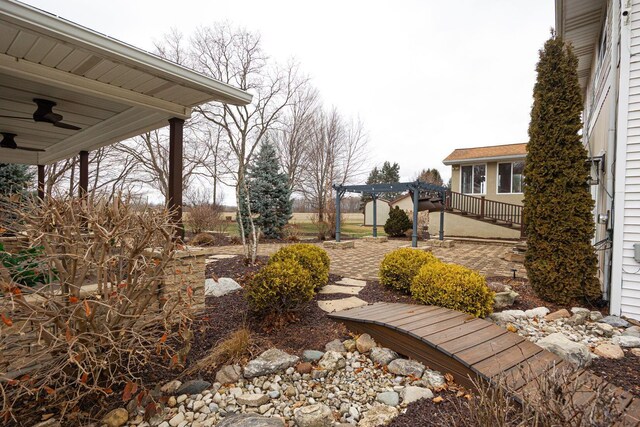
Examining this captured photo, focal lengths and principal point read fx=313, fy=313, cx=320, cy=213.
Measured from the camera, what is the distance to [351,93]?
21047mm

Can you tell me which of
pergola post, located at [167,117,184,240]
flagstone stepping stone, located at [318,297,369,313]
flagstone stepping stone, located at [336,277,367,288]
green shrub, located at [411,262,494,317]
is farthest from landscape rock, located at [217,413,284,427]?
flagstone stepping stone, located at [336,277,367,288]

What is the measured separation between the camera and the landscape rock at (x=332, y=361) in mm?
2605

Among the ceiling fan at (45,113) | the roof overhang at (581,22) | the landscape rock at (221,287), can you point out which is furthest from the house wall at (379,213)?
the ceiling fan at (45,113)

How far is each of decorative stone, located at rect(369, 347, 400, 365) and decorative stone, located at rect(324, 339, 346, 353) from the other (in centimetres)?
27

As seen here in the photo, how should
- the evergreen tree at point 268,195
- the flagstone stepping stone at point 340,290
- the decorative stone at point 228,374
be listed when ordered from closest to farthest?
the decorative stone at point 228,374, the flagstone stepping stone at point 340,290, the evergreen tree at point 268,195

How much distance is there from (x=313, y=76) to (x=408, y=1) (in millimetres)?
10750

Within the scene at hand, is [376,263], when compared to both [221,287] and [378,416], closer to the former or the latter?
[221,287]

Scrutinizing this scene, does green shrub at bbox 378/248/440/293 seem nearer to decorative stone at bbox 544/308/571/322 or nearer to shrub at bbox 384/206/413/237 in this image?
decorative stone at bbox 544/308/571/322

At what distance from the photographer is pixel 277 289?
125 inches

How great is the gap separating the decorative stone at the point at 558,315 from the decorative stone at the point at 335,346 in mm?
2614

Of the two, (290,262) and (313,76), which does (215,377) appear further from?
(313,76)

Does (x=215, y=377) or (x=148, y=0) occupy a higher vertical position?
(x=148, y=0)

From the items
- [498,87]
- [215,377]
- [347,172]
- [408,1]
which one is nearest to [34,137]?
[215,377]

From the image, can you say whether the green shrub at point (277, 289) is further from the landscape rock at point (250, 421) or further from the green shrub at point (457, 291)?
the green shrub at point (457, 291)
